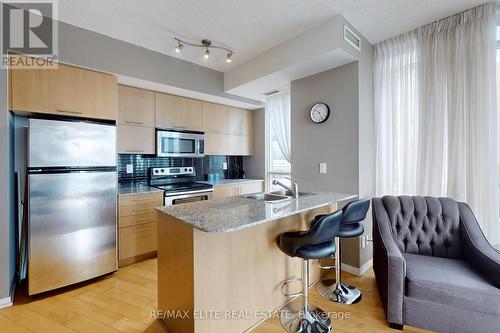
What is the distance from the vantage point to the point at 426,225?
88.4 inches

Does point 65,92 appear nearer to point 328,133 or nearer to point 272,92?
point 272,92

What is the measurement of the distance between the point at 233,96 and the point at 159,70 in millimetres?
1281

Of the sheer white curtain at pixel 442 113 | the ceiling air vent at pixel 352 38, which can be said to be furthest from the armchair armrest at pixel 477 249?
the ceiling air vent at pixel 352 38

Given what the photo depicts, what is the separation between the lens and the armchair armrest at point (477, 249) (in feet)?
5.49

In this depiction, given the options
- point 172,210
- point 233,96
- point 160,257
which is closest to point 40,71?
point 172,210

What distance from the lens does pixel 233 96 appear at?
3938mm

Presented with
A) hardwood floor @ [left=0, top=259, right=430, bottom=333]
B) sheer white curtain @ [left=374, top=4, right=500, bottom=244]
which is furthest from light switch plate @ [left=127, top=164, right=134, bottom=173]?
sheer white curtain @ [left=374, top=4, right=500, bottom=244]

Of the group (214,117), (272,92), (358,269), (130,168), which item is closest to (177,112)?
(214,117)

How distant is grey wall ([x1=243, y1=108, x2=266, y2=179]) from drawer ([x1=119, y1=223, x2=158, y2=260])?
230 cm

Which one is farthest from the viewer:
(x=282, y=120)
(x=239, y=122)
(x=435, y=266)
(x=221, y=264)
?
(x=239, y=122)

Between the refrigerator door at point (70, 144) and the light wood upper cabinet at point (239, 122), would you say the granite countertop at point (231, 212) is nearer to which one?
the refrigerator door at point (70, 144)

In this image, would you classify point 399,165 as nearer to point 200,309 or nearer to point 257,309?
point 257,309

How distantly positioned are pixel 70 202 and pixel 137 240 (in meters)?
0.94

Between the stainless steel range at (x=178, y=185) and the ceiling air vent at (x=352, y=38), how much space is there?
8.65ft
